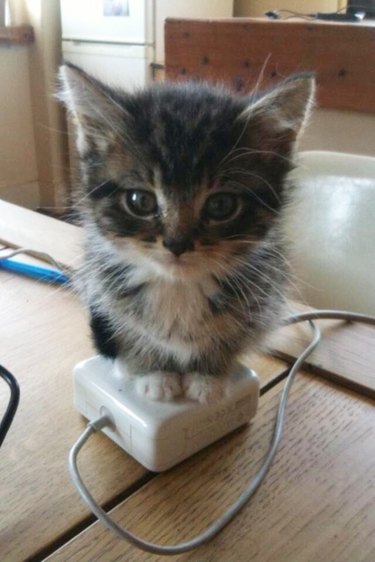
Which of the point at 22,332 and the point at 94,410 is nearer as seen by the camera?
the point at 94,410

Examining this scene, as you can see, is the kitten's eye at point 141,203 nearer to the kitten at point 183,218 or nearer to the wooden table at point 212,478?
the kitten at point 183,218

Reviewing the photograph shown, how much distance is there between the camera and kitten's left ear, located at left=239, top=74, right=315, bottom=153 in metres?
0.56

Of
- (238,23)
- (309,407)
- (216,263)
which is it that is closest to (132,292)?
(216,263)

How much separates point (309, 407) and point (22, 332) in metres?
0.38

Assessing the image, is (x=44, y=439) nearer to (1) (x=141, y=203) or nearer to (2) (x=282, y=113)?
(1) (x=141, y=203)

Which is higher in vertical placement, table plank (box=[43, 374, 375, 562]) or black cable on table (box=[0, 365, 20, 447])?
black cable on table (box=[0, 365, 20, 447])

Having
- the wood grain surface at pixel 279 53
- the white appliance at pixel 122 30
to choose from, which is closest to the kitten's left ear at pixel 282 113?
the wood grain surface at pixel 279 53

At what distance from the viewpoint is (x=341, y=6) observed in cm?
225

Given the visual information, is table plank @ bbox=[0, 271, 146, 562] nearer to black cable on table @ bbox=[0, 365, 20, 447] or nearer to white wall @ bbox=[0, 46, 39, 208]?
black cable on table @ bbox=[0, 365, 20, 447]

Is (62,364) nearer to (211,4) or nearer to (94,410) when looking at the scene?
(94,410)

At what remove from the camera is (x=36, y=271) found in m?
0.89

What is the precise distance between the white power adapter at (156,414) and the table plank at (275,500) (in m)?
0.02

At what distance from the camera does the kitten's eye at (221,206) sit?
56 cm

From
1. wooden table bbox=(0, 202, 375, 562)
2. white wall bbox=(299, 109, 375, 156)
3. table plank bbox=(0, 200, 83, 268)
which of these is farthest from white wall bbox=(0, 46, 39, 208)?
wooden table bbox=(0, 202, 375, 562)
